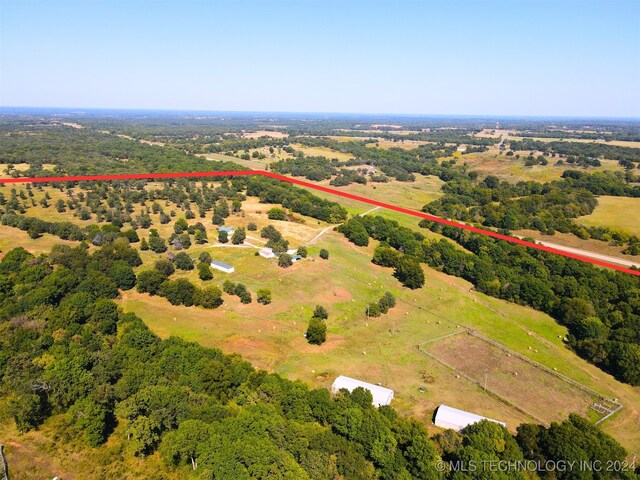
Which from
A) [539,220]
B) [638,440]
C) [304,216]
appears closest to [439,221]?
[539,220]

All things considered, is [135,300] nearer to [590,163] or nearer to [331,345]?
[331,345]

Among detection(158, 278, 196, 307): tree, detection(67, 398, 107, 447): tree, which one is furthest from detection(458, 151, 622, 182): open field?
detection(67, 398, 107, 447): tree

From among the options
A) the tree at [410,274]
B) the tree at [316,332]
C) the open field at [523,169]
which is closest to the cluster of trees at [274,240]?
the tree at [410,274]

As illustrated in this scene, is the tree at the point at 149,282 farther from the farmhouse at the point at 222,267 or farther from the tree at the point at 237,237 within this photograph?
the tree at the point at 237,237

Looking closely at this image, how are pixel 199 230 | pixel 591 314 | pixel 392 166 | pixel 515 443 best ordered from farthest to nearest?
pixel 392 166
pixel 199 230
pixel 591 314
pixel 515 443

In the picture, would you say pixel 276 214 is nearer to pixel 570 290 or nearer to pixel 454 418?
pixel 570 290

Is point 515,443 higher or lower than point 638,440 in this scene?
higher

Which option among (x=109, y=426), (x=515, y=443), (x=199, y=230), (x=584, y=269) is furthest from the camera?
(x=199, y=230)
